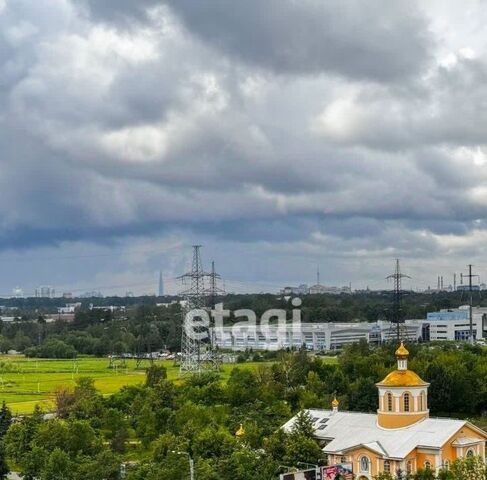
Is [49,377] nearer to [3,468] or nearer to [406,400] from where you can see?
[3,468]

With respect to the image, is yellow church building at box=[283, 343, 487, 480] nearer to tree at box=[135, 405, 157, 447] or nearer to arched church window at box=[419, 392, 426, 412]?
arched church window at box=[419, 392, 426, 412]

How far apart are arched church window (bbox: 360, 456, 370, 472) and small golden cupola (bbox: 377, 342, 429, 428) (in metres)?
1.74

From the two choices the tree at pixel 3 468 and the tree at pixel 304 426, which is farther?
the tree at pixel 304 426

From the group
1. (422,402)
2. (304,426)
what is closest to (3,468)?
(304,426)

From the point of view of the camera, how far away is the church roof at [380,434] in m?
29.5

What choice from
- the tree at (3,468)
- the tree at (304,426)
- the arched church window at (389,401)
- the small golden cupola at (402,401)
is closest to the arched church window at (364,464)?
the small golden cupola at (402,401)

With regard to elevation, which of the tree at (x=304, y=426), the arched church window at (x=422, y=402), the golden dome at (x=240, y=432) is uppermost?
the arched church window at (x=422, y=402)

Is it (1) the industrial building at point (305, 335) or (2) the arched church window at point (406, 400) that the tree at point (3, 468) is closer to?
(2) the arched church window at point (406, 400)

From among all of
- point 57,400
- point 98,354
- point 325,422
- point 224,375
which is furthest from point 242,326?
point 325,422

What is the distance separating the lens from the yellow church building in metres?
29.3

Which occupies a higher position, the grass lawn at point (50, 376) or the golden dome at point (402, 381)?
the golden dome at point (402, 381)

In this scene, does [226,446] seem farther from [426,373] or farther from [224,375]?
[224,375]

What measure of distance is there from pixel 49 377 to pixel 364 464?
44.6 meters

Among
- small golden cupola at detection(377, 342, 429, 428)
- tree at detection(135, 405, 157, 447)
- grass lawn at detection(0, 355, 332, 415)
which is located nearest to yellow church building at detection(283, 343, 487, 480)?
small golden cupola at detection(377, 342, 429, 428)
